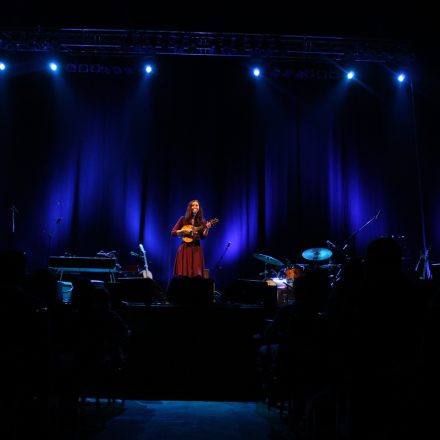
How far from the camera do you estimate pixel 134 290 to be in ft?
17.6

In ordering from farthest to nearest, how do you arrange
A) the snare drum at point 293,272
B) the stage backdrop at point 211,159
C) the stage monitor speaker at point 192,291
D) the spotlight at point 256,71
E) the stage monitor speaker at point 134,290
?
the spotlight at point 256,71 < the stage backdrop at point 211,159 < the snare drum at point 293,272 < the stage monitor speaker at point 134,290 < the stage monitor speaker at point 192,291

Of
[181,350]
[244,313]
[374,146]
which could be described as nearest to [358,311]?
[244,313]

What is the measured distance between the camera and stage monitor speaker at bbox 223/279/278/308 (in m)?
5.54

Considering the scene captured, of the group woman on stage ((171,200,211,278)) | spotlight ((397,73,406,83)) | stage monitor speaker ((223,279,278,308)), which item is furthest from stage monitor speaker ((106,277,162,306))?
spotlight ((397,73,406,83))

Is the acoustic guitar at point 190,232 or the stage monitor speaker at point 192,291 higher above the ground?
the acoustic guitar at point 190,232

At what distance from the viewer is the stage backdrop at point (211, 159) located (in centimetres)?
1091

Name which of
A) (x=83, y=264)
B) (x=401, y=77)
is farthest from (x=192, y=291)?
(x=401, y=77)

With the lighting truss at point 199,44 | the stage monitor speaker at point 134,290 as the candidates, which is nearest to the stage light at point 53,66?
the lighting truss at point 199,44

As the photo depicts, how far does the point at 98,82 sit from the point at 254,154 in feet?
13.2

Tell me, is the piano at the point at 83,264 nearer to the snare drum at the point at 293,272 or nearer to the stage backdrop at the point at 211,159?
the stage backdrop at the point at 211,159

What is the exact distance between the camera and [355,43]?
10094 millimetres

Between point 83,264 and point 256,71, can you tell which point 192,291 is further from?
point 256,71

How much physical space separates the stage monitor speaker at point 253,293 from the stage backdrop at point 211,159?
5.11 metres

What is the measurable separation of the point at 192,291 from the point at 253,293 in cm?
89
